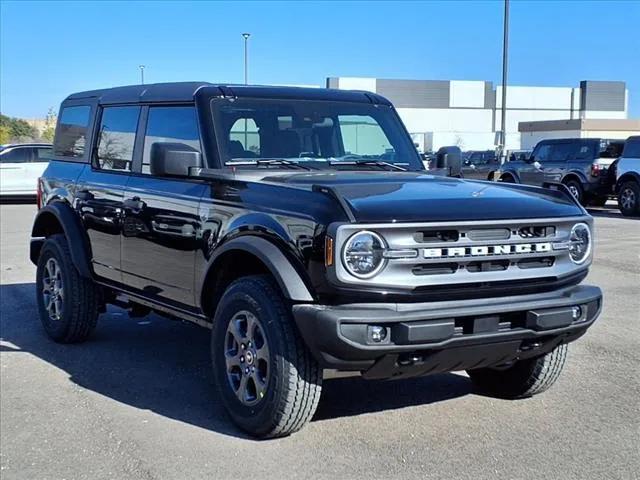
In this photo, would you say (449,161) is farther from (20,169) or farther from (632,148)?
(20,169)

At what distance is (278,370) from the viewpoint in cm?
420

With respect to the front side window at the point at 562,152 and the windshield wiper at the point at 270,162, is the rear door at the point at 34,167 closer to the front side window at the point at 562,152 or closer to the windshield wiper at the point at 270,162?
the front side window at the point at 562,152

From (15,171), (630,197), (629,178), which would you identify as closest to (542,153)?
(629,178)

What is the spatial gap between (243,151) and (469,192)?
155 centimetres

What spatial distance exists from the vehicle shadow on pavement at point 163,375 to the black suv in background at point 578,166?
14762 millimetres

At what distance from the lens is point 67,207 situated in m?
6.79

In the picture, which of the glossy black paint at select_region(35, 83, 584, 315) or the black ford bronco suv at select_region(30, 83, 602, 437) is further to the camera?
the glossy black paint at select_region(35, 83, 584, 315)

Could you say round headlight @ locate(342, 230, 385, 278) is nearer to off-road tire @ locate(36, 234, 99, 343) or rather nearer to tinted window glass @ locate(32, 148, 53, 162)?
off-road tire @ locate(36, 234, 99, 343)

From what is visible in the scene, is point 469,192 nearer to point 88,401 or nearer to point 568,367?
point 568,367

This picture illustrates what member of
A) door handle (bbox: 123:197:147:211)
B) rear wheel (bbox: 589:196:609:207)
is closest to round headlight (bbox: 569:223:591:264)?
door handle (bbox: 123:197:147:211)

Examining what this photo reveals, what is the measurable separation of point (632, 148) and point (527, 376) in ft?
50.2

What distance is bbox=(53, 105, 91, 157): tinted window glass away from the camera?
22.9 ft

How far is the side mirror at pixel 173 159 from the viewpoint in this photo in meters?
4.99

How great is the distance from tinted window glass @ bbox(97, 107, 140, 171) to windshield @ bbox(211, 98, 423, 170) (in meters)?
1.02
